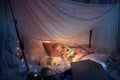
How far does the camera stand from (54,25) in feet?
10.3

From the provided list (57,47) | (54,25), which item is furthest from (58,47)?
(54,25)

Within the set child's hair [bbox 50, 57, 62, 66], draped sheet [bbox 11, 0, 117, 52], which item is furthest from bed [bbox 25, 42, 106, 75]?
draped sheet [bbox 11, 0, 117, 52]

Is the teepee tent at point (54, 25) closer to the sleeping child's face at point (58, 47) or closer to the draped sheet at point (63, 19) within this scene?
the draped sheet at point (63, 19)

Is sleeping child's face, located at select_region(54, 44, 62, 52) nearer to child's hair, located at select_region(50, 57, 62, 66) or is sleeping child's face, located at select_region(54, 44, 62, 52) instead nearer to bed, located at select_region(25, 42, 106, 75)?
bed, located at select_region(25, 42, 106, 75)

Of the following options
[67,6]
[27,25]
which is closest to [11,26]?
[27,25]

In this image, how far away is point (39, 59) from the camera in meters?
2.97

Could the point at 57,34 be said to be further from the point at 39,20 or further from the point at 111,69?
the point at 111,69

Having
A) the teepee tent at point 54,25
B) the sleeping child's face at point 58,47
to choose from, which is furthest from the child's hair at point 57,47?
the teepee tent at point 54,25

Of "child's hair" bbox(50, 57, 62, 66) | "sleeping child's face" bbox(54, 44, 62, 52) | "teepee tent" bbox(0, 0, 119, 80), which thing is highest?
"teepee tent" bbox(0, 0, 119, 80)

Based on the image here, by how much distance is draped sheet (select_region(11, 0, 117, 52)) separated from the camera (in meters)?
2.96

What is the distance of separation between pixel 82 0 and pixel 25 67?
4.74 feet

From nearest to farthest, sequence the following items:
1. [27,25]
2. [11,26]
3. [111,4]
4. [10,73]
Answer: [10,73], [11,26], [27,25], [111,4]

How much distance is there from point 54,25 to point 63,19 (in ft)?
0.57

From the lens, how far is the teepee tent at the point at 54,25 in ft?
9.32
